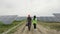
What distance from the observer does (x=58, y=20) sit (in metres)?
61.8

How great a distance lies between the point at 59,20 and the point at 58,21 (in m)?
1.10

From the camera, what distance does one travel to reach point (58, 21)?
6244 cm

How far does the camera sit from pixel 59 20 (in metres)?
61.4

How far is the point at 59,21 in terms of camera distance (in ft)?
205

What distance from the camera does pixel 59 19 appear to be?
61.4 m

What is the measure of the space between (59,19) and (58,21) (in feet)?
4.17

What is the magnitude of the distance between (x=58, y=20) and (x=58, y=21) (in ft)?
2.54

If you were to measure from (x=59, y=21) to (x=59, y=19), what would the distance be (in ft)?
4.26

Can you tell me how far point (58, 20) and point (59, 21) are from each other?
91 centimetres

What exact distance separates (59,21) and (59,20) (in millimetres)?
1131

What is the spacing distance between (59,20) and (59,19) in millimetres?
327
